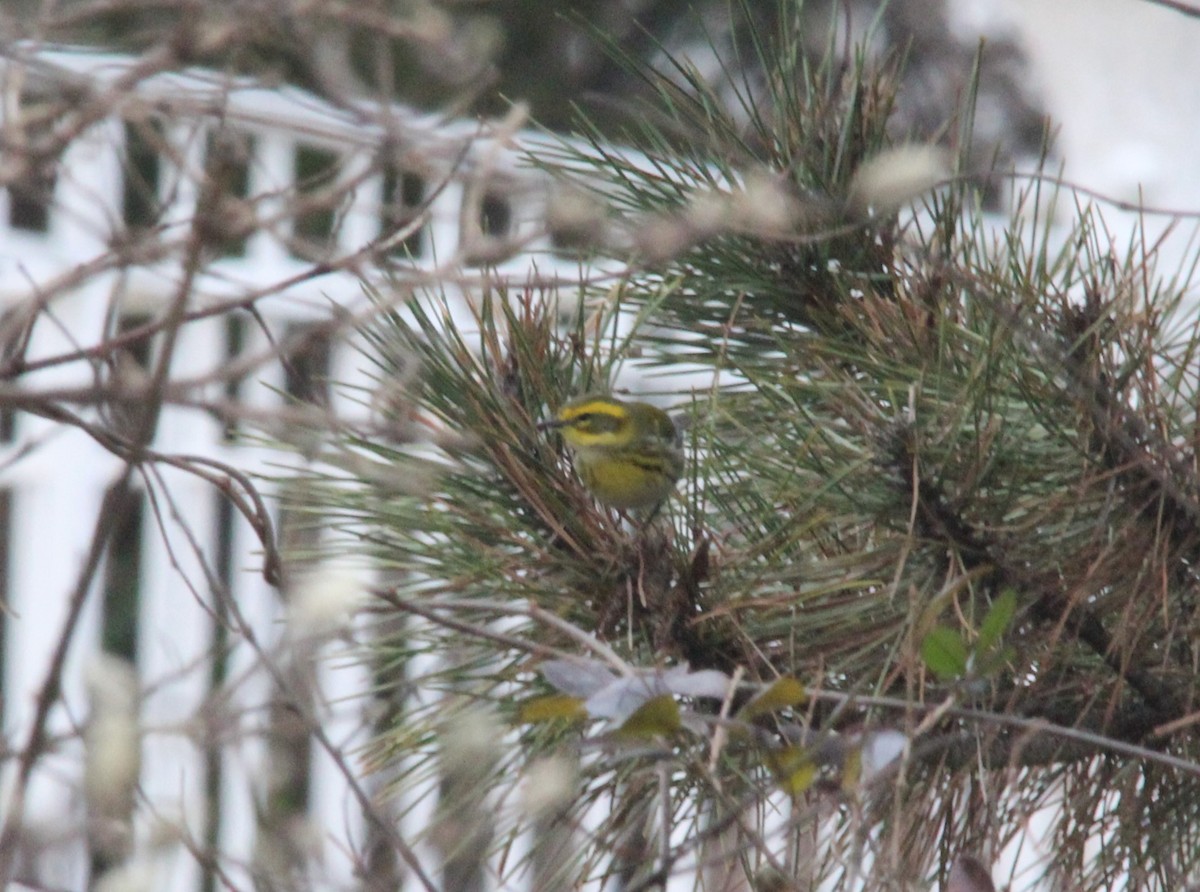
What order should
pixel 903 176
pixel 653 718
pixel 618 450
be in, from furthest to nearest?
pixel 618 450 → pixel 903 176 → pixel 653 718

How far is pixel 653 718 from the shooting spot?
0.54m

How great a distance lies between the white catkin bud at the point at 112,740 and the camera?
555mm

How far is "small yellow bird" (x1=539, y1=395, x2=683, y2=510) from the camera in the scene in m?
0.89

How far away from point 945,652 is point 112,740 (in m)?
0.31

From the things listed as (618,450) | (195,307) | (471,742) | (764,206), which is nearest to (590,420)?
(618,450)

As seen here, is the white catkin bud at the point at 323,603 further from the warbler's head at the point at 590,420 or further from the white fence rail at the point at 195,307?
the white fence rail at the point at 195,307

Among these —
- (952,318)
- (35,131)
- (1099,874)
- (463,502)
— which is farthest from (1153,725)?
(35,131)

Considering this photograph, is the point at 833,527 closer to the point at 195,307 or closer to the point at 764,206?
the point at 764,206

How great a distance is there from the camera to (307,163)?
441 cm

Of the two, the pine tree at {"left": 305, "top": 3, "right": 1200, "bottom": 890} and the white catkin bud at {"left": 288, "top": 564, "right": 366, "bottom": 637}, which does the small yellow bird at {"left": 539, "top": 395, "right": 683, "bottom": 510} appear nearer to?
the pine tree at {"left": 305, "top": 3, "right": 1200, "bottom": 890}

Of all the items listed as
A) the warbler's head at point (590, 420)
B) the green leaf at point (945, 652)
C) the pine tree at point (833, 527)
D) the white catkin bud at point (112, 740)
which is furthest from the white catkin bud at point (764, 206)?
the white catkin bud at point (112, 740)

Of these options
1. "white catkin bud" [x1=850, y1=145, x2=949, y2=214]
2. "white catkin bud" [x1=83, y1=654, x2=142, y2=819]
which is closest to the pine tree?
"white catkin bud" [x1=850, y1=145, x2=949, y2=214]

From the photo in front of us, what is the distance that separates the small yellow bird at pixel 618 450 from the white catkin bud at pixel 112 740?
329mm

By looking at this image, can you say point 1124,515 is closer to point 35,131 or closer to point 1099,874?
point 1099,874
